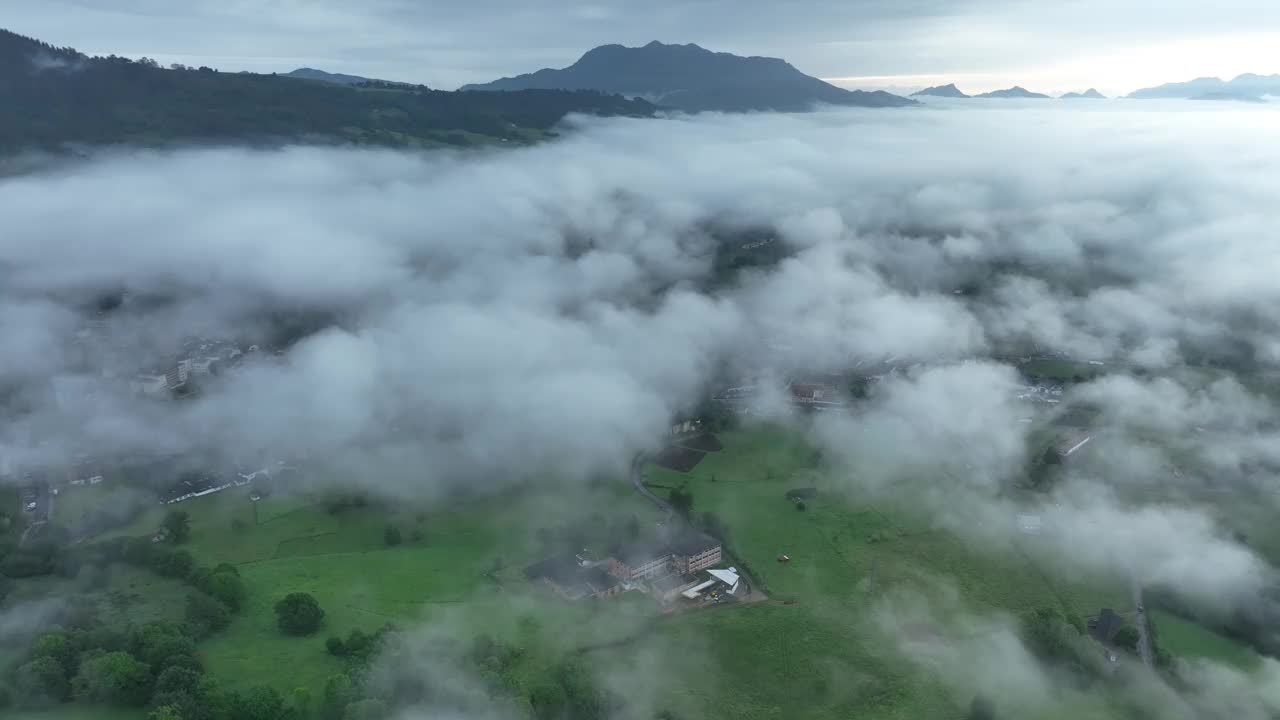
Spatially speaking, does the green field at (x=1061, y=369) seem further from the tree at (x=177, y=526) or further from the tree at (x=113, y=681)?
the tree at (x=113, y=681)

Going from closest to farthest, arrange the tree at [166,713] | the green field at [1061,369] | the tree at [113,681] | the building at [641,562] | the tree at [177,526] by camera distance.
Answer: the tree at [166,713] → the tree at [113,681] → the building at [641,562] → the tree at [177,526] → the green field at [1061,369]

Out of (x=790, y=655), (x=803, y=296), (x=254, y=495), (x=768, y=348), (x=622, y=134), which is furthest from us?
(x=622, y=134)

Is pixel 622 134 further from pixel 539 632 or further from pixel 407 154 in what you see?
pixel 539 632

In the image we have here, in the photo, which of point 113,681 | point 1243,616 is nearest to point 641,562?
point 113,681

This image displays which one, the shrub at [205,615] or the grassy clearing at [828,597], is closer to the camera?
the grassy clearing at [828,597]

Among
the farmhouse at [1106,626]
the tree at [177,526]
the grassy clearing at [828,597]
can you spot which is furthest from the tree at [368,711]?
the farmhouse at [1106,626]

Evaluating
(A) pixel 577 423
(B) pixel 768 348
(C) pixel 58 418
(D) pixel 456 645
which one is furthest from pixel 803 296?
(C) pixel 58 418

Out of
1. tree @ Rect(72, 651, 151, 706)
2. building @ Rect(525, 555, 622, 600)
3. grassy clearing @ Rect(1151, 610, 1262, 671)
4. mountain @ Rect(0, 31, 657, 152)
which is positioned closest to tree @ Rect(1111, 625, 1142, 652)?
grassy clearing @ Rect(1151, 610, 1262, 671)
